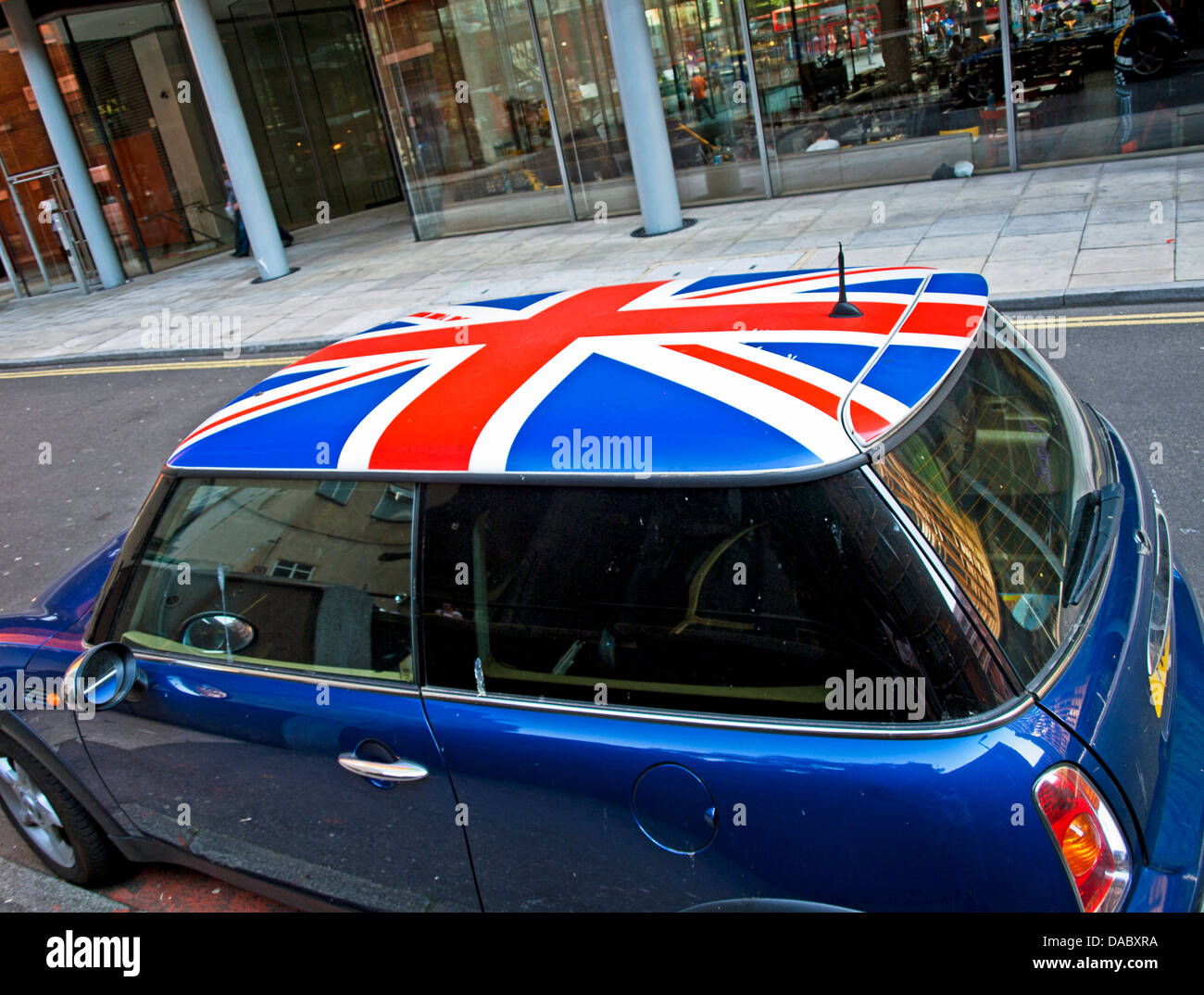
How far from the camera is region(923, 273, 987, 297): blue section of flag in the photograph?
2.86 meters

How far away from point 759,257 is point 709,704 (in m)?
10.2

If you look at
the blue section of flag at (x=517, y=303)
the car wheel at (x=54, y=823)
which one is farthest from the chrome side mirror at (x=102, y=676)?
the blue section of flag at (x=517, y=303)

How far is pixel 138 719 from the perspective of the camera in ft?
9.94

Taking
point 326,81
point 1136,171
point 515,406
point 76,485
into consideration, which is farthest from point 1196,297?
point 326,81

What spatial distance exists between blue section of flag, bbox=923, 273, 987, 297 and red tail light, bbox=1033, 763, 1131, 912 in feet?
4.78

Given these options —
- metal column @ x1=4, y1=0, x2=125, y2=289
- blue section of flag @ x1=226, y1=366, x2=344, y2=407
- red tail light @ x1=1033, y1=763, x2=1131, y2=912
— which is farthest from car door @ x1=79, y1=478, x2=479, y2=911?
metal column @ x1=4, y1=0, x2=125, y2=289

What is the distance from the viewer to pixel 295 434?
Answer: 282 centimetres

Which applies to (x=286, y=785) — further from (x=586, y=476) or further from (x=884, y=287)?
(x=884, y=287)

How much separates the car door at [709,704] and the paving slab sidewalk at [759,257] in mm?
7365

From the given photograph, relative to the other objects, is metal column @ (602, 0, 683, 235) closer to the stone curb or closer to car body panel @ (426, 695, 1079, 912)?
the stone curb
